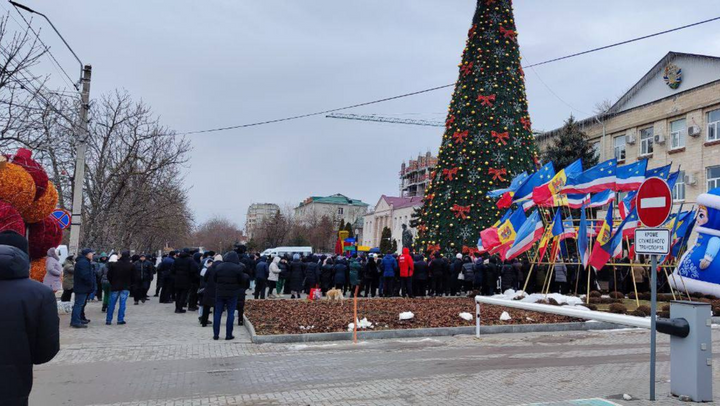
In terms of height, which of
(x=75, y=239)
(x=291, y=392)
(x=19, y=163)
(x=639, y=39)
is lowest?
(x=291, y=392)

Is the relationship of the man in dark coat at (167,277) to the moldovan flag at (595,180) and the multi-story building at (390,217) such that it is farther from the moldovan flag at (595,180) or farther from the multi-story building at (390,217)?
the multi-story building at (390,217)

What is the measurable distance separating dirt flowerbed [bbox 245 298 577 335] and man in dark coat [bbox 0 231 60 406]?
7929 mm

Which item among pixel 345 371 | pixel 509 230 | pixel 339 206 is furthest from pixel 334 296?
pixel 339 206

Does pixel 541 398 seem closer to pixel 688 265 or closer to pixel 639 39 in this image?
pixel 639 39

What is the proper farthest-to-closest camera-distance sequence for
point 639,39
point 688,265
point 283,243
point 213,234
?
point 213,234, point 283,243, point 688,265, point 639,39

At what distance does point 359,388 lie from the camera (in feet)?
24.7

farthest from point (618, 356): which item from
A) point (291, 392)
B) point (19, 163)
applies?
point (19, 163)

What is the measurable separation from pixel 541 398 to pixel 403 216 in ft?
276

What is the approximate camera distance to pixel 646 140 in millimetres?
36438

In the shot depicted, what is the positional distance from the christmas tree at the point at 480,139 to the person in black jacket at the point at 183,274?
11821 millimetres

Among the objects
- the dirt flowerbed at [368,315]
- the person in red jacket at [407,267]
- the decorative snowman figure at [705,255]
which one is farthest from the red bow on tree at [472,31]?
the dirt flowerbed at [368,315]

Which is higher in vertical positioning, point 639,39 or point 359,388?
point 639,39

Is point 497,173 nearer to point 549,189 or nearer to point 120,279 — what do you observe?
point 549,189

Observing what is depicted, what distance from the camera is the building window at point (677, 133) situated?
33.4 meters
